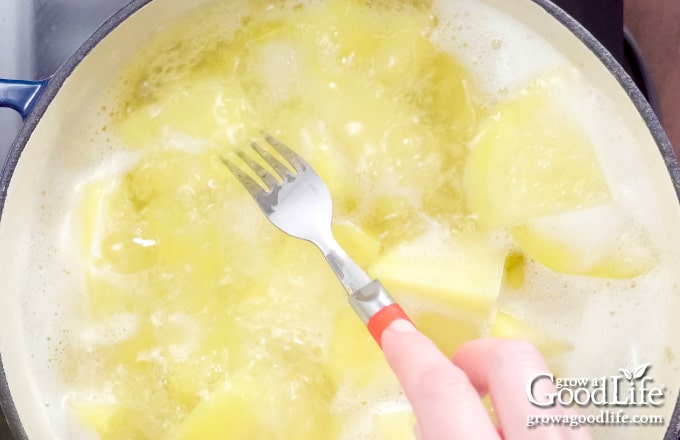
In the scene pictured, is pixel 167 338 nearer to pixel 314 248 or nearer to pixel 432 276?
pixel 314 248

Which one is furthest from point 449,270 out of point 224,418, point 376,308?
point 224,418

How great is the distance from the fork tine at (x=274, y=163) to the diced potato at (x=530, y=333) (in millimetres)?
273

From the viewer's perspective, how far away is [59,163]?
712 millimetres

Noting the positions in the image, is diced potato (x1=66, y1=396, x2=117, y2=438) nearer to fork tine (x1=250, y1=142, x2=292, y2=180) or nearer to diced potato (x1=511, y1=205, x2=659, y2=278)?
fork tine (x1=250, y1=142, x2=292, y2=180)

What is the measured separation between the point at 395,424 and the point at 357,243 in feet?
0.65

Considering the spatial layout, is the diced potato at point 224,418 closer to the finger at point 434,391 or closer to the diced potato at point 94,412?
the diced potato at point 94,412

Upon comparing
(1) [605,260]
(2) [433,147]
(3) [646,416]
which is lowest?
(3) [646,416]

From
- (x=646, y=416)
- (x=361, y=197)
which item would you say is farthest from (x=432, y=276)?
(x=646, y=416)

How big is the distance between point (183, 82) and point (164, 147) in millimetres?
78

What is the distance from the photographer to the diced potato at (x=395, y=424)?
69 cm

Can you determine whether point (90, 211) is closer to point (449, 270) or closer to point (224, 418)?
point (224, 418)

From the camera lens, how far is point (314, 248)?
2.37 ft

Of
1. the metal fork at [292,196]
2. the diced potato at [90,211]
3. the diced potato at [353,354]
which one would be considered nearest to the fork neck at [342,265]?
the metal fork at [292,196]

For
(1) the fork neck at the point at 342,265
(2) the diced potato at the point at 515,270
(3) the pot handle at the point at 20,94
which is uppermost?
(3) the pot handle at the point at 20,94
